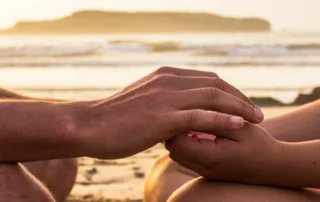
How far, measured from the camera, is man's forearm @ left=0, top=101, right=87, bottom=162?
1431 millimetres

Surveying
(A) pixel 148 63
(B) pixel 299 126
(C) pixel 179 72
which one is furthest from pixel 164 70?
(A) pixel 148 63

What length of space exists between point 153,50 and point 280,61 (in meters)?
3.84

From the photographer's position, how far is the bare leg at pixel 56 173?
2.20 metres

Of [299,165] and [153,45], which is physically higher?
[299,165]

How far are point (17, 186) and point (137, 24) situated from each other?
2246 cm

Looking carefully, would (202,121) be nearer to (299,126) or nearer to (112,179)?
(299,126)

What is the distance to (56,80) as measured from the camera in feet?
32.3

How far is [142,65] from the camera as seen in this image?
12016 millimetres

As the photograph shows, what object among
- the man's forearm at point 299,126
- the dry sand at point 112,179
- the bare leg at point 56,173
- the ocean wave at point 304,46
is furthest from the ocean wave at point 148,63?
the man's forearm at point 299,126

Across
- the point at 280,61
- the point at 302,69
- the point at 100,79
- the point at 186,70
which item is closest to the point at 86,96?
the point at 100,79

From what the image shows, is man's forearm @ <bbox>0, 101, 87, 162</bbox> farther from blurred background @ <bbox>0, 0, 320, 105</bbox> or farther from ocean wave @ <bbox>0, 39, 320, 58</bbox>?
ocean wave @ <bbox>0, 39, 320, 58</bbox>

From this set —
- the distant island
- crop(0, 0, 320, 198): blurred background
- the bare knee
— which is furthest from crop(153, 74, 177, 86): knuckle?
the distant island

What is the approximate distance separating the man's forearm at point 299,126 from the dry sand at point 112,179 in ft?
6.56

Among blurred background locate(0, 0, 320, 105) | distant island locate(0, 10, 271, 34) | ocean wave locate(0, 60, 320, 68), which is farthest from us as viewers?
distant island locate(0, 10, 271, 34)
